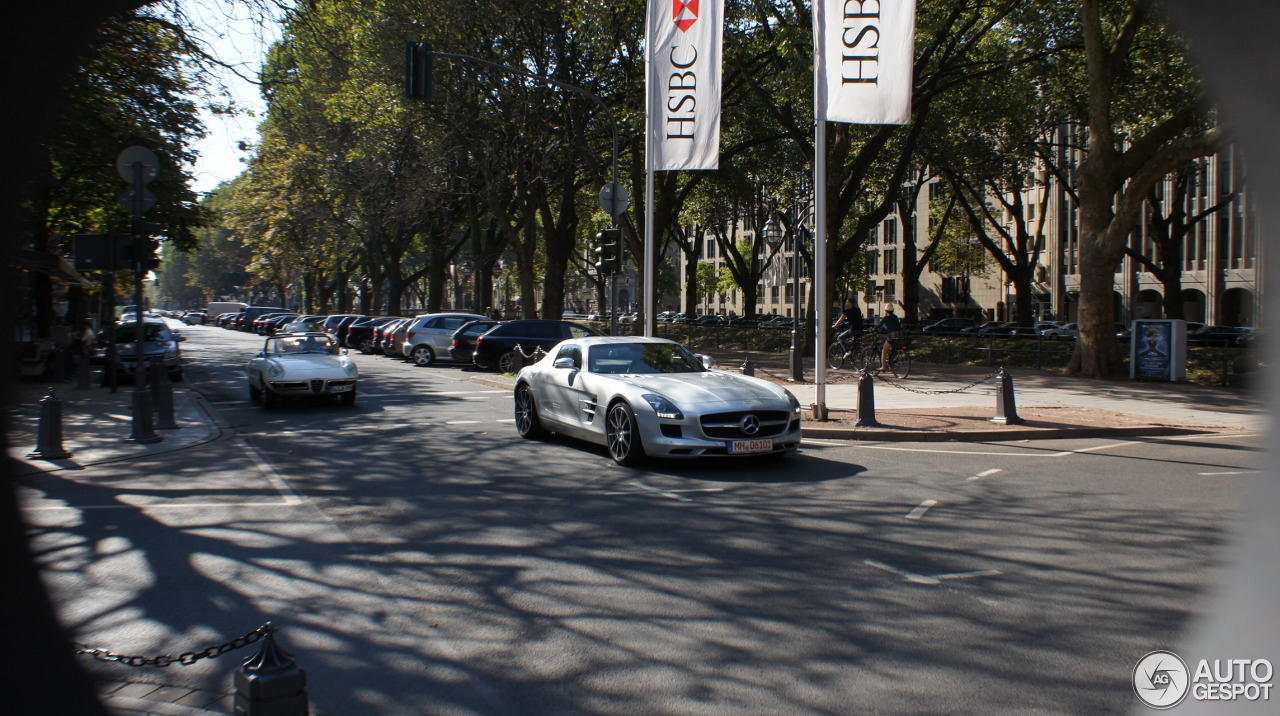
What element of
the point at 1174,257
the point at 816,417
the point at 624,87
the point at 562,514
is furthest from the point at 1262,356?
the point at 1174,257

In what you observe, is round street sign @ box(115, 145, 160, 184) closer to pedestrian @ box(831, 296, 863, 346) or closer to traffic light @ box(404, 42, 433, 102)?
traffic light @ box(404, 42, 433, 102)

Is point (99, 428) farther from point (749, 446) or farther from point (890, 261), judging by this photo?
point (890, 261)

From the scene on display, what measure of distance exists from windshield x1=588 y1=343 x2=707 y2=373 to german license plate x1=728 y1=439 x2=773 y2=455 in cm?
185

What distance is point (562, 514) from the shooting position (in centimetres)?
800

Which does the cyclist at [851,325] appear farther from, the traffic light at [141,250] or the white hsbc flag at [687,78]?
the traffic light at [141,250]

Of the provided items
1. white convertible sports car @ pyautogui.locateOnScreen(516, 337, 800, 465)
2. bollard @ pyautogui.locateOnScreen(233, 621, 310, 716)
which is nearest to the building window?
white convertible sports car @ pyautogui.locateOnScreen(516, 337, 800, 465)

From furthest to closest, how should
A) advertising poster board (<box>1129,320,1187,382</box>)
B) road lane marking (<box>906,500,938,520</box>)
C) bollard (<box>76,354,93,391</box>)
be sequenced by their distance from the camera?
advertising poster board (<box>1129,320,1187,382</box>), bollard (<box>76,354,93,391</box>), road lane marking (<box>906,500,938,520</box>)

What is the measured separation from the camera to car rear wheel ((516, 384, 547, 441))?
1285cm

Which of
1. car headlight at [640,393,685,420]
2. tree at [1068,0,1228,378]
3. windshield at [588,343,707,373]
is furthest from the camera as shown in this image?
tree at [1068,0,1228,378]

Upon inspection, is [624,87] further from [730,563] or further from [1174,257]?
[730,563]

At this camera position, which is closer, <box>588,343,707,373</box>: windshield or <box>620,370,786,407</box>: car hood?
<box>620,370,786,407</box>: car hood

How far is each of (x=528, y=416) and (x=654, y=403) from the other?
310cm

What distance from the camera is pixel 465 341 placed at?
2916 cm

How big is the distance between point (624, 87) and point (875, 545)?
978 inches
